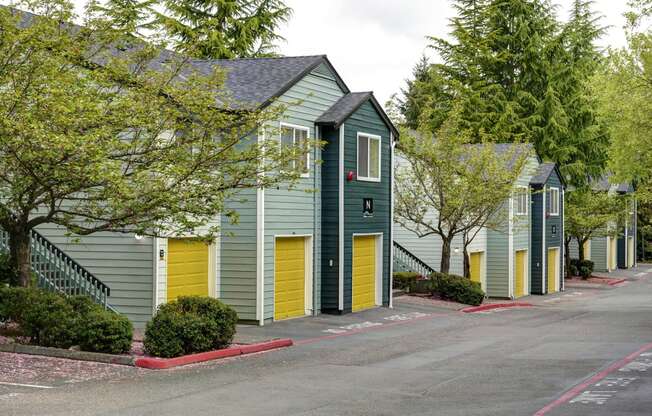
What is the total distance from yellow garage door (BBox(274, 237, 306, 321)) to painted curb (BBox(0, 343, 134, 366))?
931 cm

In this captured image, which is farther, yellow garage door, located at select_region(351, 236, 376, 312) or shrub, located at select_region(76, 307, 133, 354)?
yellow garage door, located at select_region(351, 236, 376, 312)

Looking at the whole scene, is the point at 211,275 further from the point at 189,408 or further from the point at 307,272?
the point at 189,408

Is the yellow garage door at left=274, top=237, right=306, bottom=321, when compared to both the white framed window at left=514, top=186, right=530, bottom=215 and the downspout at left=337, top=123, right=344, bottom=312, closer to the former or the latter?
the downspout at left=337, top=123, right=344, bottom=312

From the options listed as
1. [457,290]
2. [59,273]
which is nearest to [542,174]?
[457,290]

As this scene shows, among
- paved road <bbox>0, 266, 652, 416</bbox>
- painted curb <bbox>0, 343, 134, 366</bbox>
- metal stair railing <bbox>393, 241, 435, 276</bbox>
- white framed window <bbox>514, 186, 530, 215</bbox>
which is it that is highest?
white framed window <bbox>514, 186, 530, 215</bbox>

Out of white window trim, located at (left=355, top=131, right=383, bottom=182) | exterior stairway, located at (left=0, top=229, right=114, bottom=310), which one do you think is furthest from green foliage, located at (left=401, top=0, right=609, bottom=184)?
exterior stairway, located at (left=0, top=229, right=114, bottom=310)

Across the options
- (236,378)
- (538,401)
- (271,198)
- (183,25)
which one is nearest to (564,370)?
(538,401)

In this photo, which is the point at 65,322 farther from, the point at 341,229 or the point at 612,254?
the point at 612,254

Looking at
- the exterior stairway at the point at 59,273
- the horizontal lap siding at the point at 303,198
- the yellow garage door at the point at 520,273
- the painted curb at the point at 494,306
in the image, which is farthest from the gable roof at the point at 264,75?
the yellow garage door at the point at 520,273

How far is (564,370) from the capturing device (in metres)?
16.9

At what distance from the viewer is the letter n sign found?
29.2 metres

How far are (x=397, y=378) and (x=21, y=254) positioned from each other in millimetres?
7680

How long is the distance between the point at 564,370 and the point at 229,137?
7.82 metres

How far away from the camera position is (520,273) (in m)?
44.7
